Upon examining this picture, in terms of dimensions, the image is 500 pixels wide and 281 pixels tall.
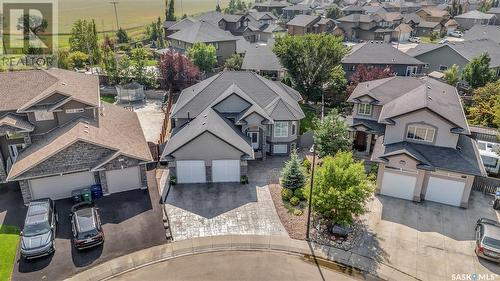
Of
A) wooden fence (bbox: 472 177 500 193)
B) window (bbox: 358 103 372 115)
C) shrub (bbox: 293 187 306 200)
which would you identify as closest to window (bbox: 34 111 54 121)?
shrub (bbox: 293 187 306 200)

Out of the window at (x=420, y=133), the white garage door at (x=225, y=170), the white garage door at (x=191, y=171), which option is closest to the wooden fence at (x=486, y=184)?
the window at (x=420, y=133)

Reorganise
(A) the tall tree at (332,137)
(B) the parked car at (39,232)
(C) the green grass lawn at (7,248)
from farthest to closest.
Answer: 1. (A) the tall tree at (332,137)
2. (B) the parked car at (39,232)
3. (C) the green grass lawn at (7,248)

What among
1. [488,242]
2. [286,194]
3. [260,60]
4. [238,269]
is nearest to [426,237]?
[488,242]

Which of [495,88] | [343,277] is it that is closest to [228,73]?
[343,277]

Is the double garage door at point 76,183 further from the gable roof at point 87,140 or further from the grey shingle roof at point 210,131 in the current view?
the grey shingle roof at point 210,131

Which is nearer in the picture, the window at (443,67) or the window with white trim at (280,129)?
the window with white trim at (280,129)

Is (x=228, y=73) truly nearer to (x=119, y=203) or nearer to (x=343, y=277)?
(x=119, y=203)

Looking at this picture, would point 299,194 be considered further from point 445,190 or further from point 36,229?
point 36,229
